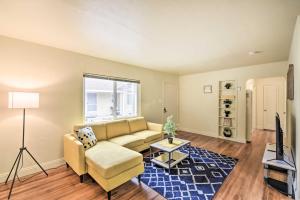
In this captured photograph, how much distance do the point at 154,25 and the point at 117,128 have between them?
2521 millimetres

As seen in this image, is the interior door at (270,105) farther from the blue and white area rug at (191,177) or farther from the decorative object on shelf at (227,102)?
the blue and white area rug at (191,177)

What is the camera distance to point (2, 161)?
235cm

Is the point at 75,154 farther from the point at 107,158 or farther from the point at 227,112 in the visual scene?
the point at 227,112

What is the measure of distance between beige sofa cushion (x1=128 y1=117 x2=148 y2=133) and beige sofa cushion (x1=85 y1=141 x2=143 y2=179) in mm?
1328

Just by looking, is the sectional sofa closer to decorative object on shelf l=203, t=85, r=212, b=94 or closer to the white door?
the white door

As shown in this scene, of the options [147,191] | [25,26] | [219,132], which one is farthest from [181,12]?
[219,132]

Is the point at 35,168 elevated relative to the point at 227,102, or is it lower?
lower

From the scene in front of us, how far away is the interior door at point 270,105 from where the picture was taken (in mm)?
6066

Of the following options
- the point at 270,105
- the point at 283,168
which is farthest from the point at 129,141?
the point at 270,105

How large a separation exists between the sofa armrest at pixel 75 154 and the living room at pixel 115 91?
2cm

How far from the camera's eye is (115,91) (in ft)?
13.0

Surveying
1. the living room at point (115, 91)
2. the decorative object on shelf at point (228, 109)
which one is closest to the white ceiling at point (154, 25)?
the living room at point (115, 91)

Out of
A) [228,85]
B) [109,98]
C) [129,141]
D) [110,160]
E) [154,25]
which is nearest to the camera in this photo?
[154,25]

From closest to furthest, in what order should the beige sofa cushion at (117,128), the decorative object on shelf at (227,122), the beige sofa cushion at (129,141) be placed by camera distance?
1. the beige sofa cushion at (129,141)
2. the beige sofa cushion at (117,128)
3. the decorative object on shelf at (227,122)
